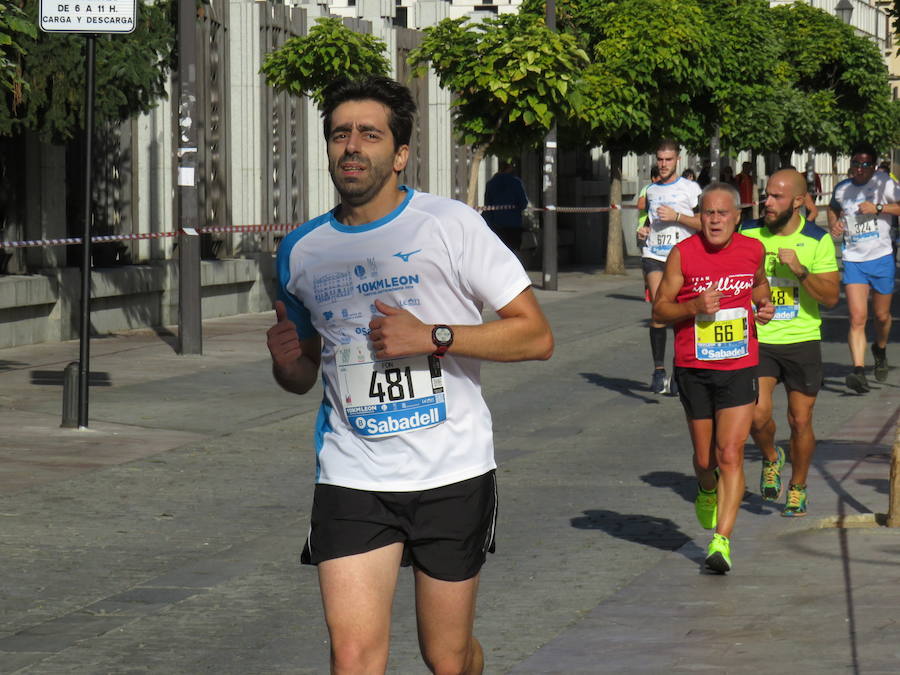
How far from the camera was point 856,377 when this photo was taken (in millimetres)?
13891

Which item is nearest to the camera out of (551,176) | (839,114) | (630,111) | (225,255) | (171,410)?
(171,410)


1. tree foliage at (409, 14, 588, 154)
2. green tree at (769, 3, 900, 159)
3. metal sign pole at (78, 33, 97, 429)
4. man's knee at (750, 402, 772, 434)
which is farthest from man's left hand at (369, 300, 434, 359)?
green tree at (769, 3, 900, 159)

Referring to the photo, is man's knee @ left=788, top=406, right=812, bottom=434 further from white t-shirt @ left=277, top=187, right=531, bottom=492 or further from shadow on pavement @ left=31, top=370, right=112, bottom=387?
shadow on pavement @ left=31, top=370, right=112, bottom=387

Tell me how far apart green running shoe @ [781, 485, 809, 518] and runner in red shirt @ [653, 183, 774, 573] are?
100 centimetres

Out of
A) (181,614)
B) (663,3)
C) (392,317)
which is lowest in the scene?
(181,614)

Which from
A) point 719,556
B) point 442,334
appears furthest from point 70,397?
point 442,334

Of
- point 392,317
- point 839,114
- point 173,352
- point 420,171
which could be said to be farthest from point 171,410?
point 839,114

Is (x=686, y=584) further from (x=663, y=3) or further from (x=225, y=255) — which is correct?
(x=663, y=3)

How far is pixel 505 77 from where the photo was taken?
2150 centimetres

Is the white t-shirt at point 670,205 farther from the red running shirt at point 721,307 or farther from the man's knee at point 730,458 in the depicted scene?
the man's knee at point 730,458

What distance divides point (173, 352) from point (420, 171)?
43.0 ft

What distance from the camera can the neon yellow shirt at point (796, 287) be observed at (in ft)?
29.4

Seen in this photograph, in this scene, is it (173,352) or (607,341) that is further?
(607,341)

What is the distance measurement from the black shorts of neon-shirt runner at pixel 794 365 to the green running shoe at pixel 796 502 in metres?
0.51
